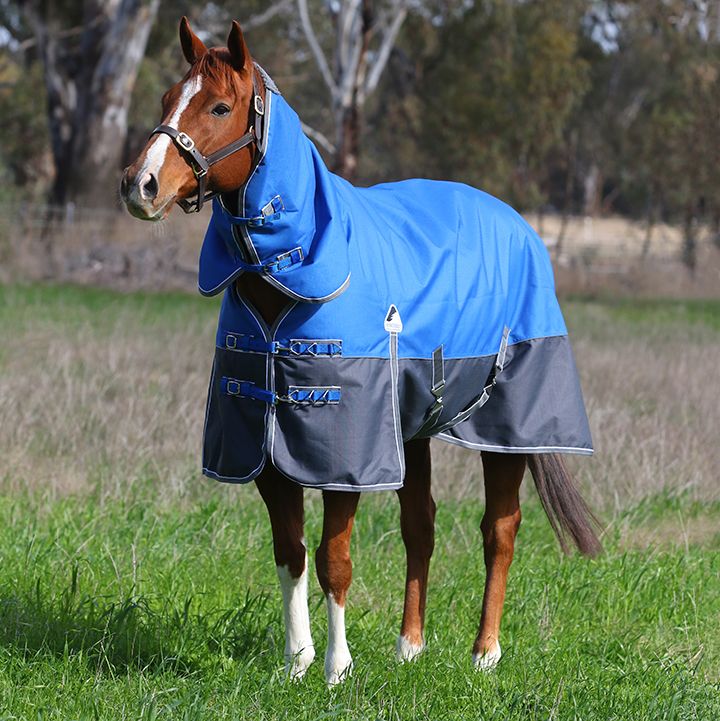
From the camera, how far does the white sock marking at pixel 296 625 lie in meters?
3.92

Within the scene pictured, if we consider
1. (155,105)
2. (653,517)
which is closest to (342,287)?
(653,517)

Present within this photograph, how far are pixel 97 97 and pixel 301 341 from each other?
20609 millimetres

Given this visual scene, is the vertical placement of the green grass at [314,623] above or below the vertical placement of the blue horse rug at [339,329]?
below

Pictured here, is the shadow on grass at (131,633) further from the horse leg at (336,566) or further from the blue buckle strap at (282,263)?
the blue buckle strap at (282,263)

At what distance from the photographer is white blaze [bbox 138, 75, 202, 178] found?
321 centimetres

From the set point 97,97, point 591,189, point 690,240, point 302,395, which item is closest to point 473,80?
point 690,240

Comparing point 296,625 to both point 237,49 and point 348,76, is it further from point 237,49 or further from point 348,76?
point 348,76

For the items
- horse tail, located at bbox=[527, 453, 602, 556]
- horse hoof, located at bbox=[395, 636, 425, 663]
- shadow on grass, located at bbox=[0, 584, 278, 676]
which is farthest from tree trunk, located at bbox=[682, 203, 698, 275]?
shadow on grass, located at bbox=[0, 584, 278, 676]

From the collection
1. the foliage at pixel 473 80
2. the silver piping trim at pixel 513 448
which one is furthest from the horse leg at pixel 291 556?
the foliage at pixel 473 80

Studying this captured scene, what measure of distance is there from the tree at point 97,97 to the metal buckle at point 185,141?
20439mm

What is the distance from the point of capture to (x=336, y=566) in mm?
3820

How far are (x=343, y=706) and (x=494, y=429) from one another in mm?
1198

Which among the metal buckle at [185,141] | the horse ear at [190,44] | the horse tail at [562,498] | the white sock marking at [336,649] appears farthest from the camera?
the horse tail at [562,498]

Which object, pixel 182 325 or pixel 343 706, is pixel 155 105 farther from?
pixel 343 706
